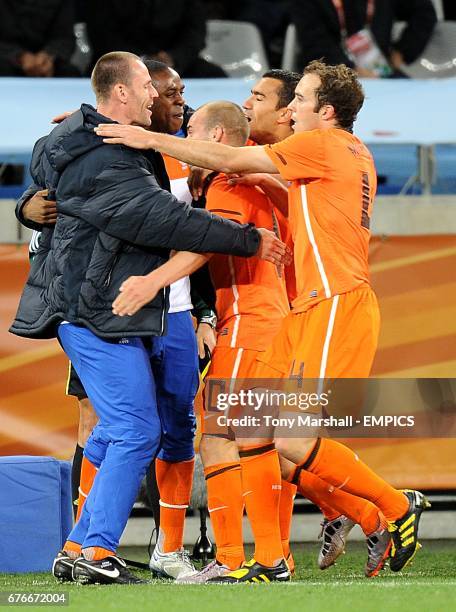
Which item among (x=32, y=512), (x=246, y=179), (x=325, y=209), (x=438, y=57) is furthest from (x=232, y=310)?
A: (x=438, y=57)

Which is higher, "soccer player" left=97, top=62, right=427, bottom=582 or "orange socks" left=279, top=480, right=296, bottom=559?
"soccer player" left=97, top=62, right=427, bottom=582

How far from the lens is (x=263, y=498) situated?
5.07 m

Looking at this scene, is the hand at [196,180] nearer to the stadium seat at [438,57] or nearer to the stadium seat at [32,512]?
the stadium seat at [32,512]

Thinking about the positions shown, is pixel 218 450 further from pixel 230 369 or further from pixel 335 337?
pixel 335 337

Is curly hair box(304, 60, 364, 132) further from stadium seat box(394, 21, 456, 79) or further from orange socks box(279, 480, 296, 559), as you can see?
stadium seat box(394, 21, 456, 79)

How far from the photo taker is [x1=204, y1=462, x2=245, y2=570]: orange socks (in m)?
5.16

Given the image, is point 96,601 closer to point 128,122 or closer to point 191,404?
point 191,404

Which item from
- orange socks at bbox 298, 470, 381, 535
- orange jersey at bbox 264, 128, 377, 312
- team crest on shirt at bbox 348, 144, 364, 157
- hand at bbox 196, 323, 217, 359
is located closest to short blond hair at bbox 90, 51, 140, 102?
orange jersey at bbox 264, 128, 377, 312

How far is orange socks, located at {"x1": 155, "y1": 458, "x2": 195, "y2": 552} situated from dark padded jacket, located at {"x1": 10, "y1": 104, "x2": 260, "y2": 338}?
2.85ft

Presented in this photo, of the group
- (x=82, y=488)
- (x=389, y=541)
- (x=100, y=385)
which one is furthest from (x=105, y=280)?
(x=389, y=541)

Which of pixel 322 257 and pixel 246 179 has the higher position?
pixel 246 179

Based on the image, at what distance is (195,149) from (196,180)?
61 centimetres

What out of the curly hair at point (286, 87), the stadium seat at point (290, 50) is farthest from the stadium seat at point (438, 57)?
the curly hair at point (286, 87)

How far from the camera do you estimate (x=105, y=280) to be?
4.79m
